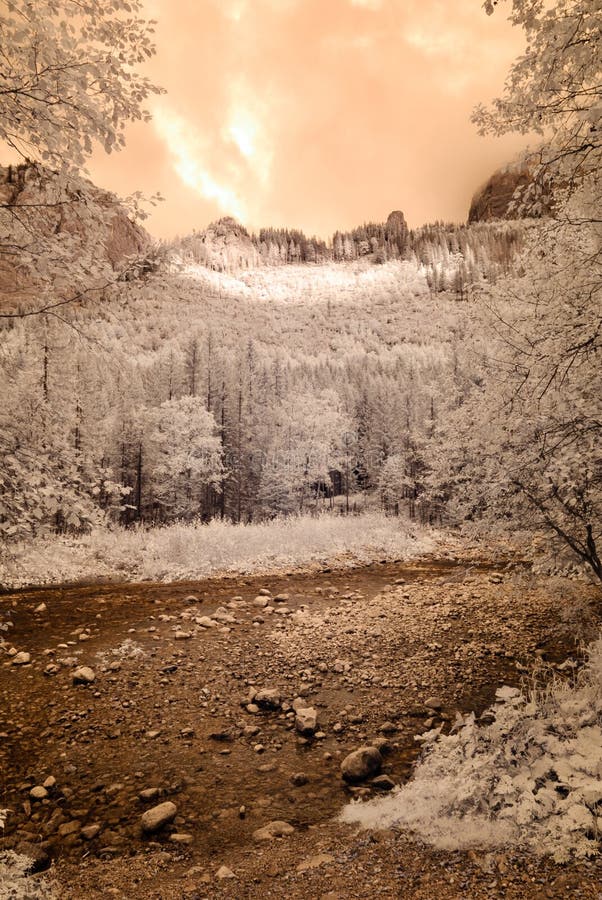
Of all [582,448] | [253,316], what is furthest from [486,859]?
[253,316]

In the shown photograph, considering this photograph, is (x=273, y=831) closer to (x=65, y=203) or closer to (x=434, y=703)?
(x=434, y=703)

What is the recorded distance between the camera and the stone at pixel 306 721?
271 inches

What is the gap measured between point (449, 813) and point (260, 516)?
40601mm

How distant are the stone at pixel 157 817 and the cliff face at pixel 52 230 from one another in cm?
556

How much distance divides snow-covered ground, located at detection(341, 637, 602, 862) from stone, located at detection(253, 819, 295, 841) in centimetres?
63

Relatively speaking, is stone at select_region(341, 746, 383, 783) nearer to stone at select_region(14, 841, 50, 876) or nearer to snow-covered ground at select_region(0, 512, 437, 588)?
stone at select_region(14, 841, 50, 876)

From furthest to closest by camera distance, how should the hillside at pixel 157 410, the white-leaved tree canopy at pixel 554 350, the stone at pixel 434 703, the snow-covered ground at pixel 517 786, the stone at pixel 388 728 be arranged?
1. the stone at pixel 434 703
2. the stone at pixel 388 728
3. the hillside at pixel 157 410
4. the white-leaved tree canopy at pixel 554 350
5. the snow-covered ground at pixel 517 786

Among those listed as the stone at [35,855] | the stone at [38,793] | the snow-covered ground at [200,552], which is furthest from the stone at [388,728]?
the snow-covered ground at [200,552]

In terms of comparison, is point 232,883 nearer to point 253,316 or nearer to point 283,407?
point 283,407

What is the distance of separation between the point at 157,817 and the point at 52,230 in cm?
621

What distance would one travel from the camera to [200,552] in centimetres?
1909

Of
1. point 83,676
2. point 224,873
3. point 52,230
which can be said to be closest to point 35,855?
point 224,873

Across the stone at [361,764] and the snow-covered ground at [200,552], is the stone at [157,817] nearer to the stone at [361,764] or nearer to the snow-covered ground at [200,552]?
the stone at [361,764]

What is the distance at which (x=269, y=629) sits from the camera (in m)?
11.1
